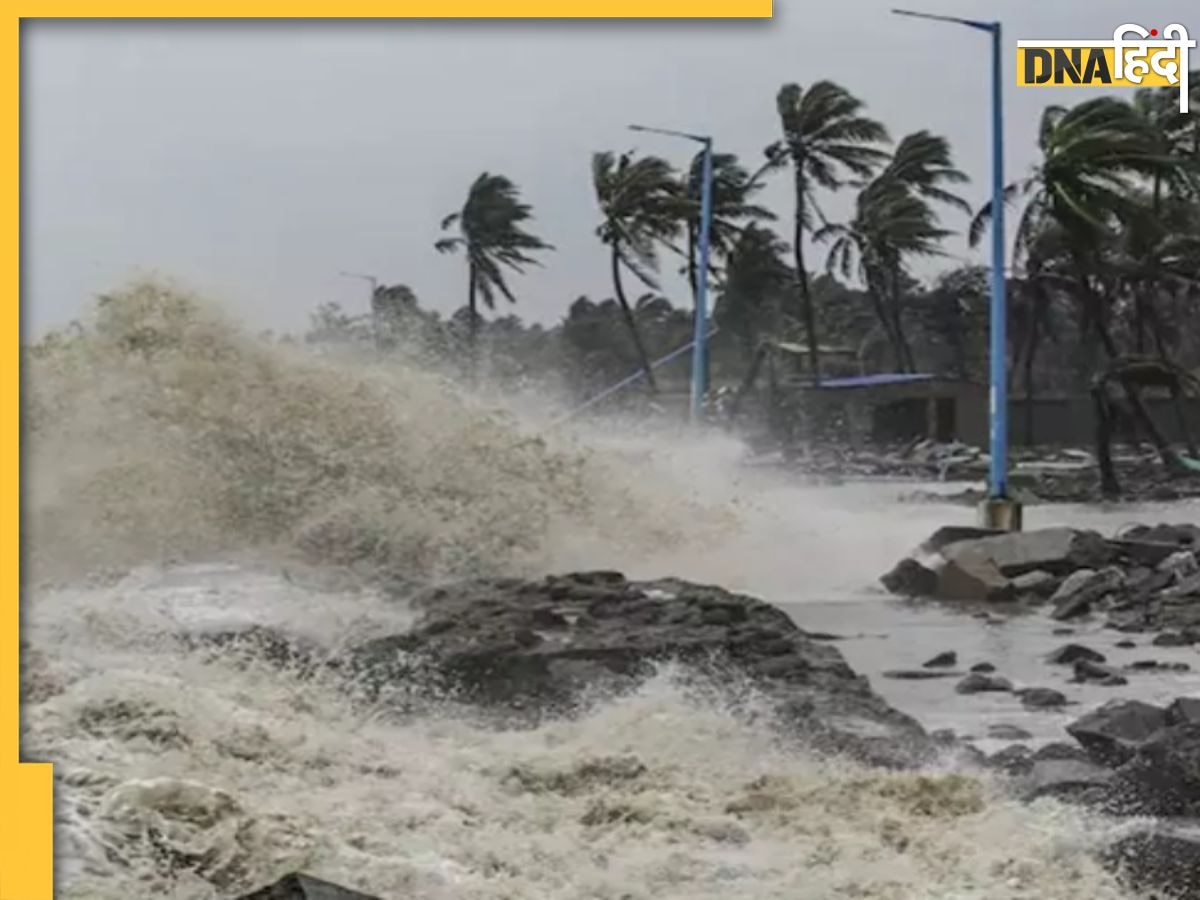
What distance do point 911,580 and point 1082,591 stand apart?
62.0 inches

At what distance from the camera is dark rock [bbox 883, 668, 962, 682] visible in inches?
340

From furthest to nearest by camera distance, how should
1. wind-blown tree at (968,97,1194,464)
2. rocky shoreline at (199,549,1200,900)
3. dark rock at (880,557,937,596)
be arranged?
1. wind-blown tree at (968,97,1194,464)
2. dark rock at (880,557,937,596)
3. rocky shoreline at (199,549,1200,900)

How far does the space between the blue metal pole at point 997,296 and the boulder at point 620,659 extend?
549 cm

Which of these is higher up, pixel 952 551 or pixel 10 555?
pixel 10 555

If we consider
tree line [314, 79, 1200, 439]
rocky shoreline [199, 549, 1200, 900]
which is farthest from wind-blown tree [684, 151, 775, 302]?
rocky shoreline [199, 549, 1200, 900]

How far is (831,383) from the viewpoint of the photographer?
34906 mm

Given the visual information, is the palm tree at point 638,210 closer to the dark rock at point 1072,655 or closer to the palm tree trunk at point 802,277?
the palm tree trunk at point 802,277

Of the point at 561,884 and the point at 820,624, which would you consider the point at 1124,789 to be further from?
the point at 820,624

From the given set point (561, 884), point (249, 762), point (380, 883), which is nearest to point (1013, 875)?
point (561, 884)

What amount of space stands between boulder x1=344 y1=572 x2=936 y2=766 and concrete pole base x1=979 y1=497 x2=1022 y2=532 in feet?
18.0

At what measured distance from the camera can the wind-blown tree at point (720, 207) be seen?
2314 cm

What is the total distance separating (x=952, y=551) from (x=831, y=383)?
22.0 metres

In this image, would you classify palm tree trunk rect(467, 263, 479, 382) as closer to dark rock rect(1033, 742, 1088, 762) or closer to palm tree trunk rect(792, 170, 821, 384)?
palm tree trunk rect(792, 170, 821, 384)

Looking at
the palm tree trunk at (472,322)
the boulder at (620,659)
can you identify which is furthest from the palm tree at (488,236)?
the boulder at (620,659)
